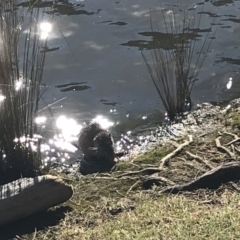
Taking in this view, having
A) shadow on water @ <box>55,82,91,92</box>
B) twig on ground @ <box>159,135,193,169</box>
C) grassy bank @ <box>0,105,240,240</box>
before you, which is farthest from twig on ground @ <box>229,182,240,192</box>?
shadow on water @ <box>55,82,91,92</box>

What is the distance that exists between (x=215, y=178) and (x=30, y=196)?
4.59 feet

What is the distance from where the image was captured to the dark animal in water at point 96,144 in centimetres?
502

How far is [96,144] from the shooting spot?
16.8ft

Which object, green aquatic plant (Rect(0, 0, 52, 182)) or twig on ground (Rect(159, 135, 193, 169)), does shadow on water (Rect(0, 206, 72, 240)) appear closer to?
green aquatic plant (Rect(0, 0, 52, 182))

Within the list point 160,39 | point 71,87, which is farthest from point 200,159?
point 160,39

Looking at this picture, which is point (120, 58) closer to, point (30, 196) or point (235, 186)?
point (235, 186)

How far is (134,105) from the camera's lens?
6.85 metres

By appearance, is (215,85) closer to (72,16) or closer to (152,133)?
(152,133)

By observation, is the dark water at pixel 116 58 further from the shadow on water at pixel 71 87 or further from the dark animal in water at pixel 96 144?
the dark animal in water at pixel 96 144

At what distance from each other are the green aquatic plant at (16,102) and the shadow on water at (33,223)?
24.7 inches

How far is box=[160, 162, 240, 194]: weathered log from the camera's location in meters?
4.03

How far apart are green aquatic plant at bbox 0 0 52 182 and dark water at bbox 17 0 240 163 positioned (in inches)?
67.5

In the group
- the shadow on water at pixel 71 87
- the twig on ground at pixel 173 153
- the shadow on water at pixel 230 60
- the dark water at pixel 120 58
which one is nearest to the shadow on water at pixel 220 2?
the dark water at pixel 120 58

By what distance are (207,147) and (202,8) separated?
4.67m
